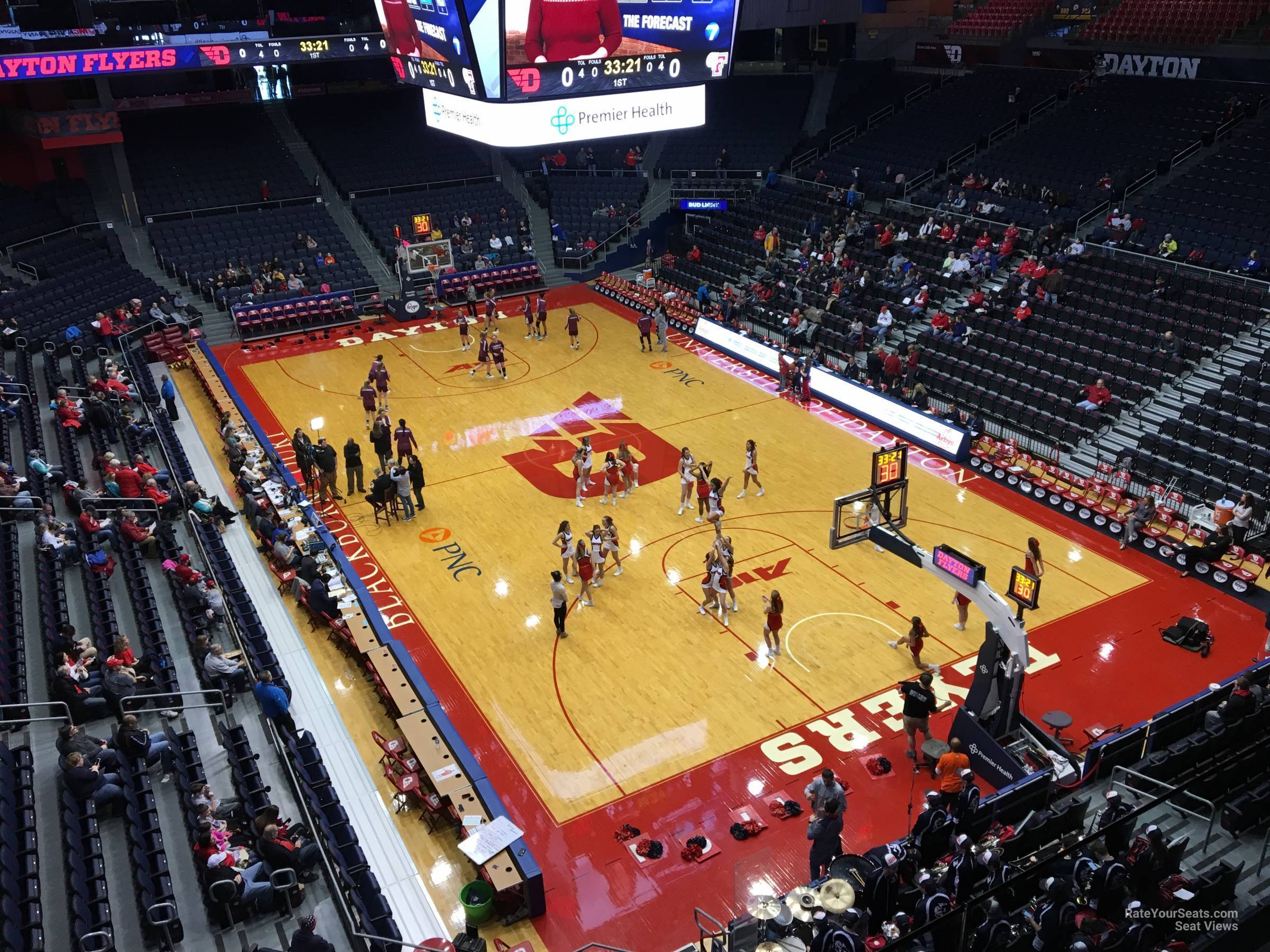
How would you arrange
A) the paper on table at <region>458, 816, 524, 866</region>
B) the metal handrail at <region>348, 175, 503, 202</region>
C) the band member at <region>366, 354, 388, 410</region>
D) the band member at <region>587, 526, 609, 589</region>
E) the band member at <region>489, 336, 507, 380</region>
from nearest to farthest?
the paper on table at <region>458, 816, 524, 866</region> < the band member at <region>587, 526, 609, 589</region> < the band member at <region>366, 354, 388, 410</region> < the band member at <region>489, 336, 507, 380</region> < the metal handrail at <region>348, 175, 503, 202</region>

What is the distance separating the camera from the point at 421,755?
528 inches

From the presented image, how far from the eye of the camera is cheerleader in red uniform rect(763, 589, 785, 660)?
617 inches

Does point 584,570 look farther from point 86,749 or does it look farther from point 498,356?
point 498,356

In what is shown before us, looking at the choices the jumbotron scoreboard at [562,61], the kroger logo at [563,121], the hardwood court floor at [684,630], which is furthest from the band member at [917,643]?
the kroger logo at [563,121]

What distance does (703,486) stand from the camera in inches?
796

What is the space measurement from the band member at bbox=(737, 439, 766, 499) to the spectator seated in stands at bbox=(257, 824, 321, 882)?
40.9ft

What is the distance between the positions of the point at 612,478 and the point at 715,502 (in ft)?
8.55

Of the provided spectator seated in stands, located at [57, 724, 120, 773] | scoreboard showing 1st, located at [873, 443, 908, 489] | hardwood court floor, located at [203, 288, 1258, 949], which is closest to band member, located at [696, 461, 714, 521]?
hardwood court floor, located at [203, 288, 1258, 949]

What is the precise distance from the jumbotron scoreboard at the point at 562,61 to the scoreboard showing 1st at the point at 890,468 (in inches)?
407

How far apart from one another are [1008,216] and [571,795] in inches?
931

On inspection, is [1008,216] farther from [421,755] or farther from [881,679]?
[421,755]

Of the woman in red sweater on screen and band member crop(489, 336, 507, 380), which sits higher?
the woman in red sweater on screen

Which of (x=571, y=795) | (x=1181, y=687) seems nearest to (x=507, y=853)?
(x=571, y=795)

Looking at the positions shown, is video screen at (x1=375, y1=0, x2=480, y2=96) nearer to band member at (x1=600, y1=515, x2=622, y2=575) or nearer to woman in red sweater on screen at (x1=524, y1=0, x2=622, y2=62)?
woman in red sweater on screen at (x1=524, y1=0, x2=622, y2=62)
